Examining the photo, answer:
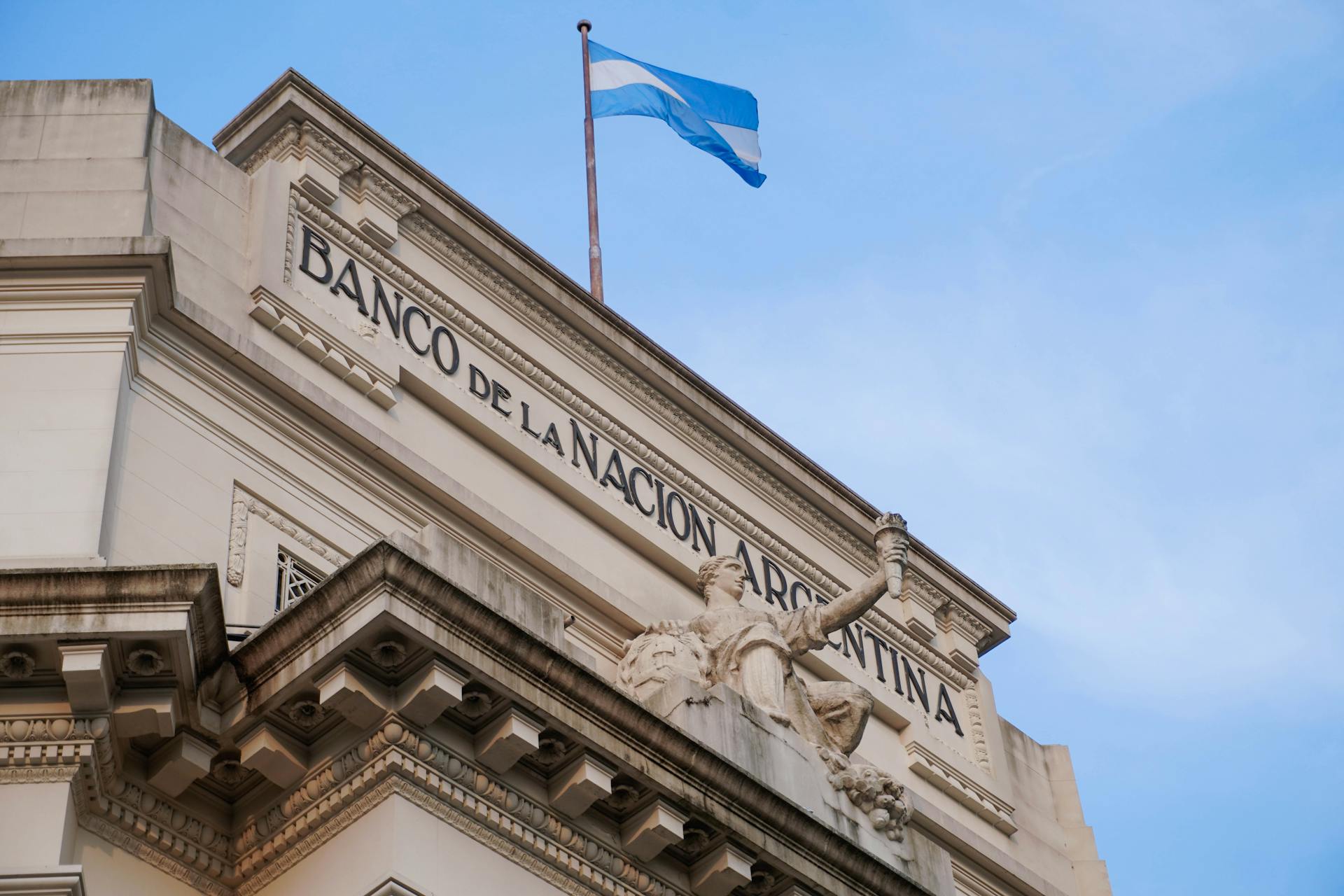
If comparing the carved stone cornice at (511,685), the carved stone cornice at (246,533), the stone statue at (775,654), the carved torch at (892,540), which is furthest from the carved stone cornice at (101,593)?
the carved torch at (892,540)

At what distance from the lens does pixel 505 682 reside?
1412cm

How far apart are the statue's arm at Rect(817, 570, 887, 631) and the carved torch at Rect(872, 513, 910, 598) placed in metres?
0.53

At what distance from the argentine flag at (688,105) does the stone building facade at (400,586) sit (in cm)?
632

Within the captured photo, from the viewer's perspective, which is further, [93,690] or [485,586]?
[485,586]

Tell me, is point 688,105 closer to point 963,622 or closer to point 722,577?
point 963,622

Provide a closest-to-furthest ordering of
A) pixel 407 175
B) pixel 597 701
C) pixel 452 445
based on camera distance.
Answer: pixel 597 701 → pixel 452 445 → pixel 407 175

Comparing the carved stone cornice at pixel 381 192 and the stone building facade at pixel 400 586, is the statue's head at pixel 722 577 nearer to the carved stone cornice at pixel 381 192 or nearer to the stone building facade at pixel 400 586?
the stone building facade at pixel 400 586

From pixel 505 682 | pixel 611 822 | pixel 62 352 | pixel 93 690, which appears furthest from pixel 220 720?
pixel 62 352

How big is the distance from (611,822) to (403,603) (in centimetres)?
242

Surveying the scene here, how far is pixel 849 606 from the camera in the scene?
19969 mm

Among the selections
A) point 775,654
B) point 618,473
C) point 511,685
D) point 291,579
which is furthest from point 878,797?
point 291,579

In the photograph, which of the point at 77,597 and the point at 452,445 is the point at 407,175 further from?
the point at 77,597

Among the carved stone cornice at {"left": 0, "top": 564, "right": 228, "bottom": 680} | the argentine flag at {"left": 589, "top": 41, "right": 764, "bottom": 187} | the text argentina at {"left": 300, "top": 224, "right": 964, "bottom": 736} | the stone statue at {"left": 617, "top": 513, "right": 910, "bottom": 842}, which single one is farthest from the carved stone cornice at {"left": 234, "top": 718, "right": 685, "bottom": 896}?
the argentine flag at {"left": 589, "top": 41, "right": 764, "bottom": 187}

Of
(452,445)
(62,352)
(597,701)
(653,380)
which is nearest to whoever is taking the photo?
(597,701)
